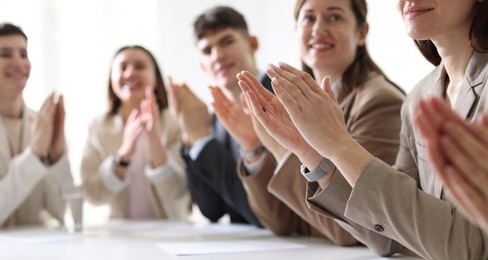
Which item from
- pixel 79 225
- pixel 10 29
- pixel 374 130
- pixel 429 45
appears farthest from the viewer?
pixel 10 29

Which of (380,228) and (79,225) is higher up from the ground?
(380,228)

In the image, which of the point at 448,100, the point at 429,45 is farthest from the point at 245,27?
the point at 448,100

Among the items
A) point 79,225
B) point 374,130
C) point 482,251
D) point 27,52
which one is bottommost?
point 79,225

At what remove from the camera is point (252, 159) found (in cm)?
164

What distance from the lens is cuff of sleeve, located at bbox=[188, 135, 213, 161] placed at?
1946mm

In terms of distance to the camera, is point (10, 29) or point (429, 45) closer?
point (429, 45)

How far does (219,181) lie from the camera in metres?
1.90

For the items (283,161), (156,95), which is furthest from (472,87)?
(156,95)

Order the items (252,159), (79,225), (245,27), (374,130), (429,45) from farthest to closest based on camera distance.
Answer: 1. (245,27)
2. (79,225)
3. (252,159)
4. (374,130)
5. (429,45)

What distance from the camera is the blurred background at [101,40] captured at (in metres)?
3.34

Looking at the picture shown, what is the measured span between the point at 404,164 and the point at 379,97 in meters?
0.23

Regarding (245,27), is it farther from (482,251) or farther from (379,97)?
(482,251)

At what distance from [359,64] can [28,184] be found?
1090 millimetres

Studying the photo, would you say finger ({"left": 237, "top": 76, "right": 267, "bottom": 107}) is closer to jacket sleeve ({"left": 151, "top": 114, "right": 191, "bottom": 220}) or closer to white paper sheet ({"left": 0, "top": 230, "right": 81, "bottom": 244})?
white paper sheet ({"left": 0, "top": 230, "right": 81, "bottom": 244})
